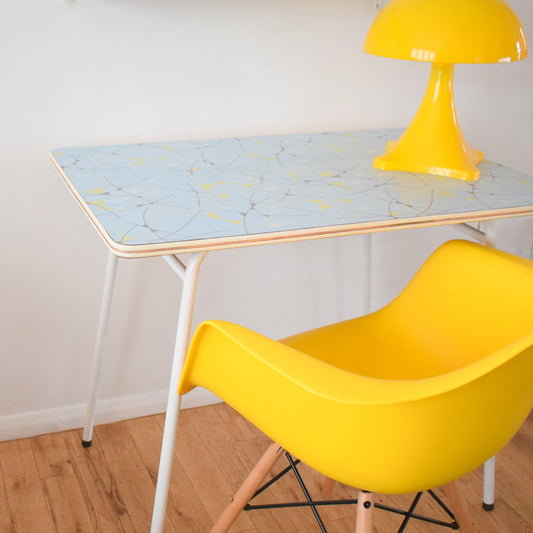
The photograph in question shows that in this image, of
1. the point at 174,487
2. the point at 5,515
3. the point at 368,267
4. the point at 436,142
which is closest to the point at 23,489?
the point at 5,515

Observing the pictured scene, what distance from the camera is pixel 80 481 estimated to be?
1.68m

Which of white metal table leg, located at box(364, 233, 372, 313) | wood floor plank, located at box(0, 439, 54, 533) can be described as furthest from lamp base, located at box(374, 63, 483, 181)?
wood floor plank, located at box(0, 439, 54, 533)

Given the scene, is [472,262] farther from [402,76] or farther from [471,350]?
[402,76]

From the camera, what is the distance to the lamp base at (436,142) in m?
1.55

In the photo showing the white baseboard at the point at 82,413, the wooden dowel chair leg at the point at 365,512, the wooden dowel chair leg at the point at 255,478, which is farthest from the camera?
the white baseboard at the point at 82,413

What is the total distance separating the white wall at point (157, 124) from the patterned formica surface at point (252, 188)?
11 centimetres

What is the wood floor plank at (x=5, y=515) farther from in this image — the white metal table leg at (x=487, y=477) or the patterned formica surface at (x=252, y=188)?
the white metal table leg at (x=487, y=477)

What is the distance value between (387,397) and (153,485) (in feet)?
3.12

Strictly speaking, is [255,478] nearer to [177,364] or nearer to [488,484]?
[177,364]

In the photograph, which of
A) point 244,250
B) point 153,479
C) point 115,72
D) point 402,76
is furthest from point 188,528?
point 402,76

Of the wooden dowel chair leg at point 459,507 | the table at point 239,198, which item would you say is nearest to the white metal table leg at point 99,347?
the table at point 239,198

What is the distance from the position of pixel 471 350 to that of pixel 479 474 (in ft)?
2.08

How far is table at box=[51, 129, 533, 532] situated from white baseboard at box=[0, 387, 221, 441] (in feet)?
0.34

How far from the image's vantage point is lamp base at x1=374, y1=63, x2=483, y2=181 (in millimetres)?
1550
